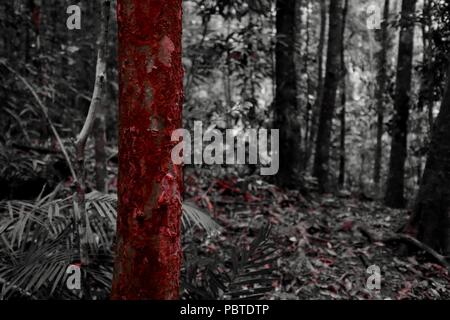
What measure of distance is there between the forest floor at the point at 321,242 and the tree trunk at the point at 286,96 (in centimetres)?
77

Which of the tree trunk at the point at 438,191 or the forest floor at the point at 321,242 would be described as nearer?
the forest floor at the point at 321,242

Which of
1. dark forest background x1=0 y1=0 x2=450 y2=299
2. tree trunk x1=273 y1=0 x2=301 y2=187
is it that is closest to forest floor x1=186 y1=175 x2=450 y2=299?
dark forest background x1=0 y1=0 x2=450 y2=299

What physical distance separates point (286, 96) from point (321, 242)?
120 inches

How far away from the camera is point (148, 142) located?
61.1 inches

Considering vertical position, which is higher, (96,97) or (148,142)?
(96,97)

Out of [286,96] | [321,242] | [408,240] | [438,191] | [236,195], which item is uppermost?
[286,96]

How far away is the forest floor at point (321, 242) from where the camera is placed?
4.29 meters

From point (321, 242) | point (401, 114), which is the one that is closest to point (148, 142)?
point (321, 242)

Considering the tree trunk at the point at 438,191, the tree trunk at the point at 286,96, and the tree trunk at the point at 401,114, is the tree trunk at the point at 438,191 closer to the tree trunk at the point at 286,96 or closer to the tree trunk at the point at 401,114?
the tree trunk at the point at 286,96

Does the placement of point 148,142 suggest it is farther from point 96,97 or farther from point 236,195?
point 236,195

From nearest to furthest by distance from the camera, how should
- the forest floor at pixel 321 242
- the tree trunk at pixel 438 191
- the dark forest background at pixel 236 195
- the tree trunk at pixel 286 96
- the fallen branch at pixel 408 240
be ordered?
the dark forest background at pixel 236 195 → the forest floor at pixel 321 242 → the fallen branch at pixel 408 240 → the tree trunk at pixel 438 191 → the tree trunk at pixel 286 96

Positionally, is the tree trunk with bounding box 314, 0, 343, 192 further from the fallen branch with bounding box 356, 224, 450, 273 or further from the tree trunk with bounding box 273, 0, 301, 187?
the fallen branch with bounding box 356, 224, 450, 273

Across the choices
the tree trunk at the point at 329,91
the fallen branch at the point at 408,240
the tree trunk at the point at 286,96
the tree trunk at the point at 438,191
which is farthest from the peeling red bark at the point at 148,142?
the tree trunk at the point at 329,91

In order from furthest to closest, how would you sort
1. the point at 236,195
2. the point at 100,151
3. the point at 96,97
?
the point at 236,195 < the point at 100,151 < the point at 96,97
